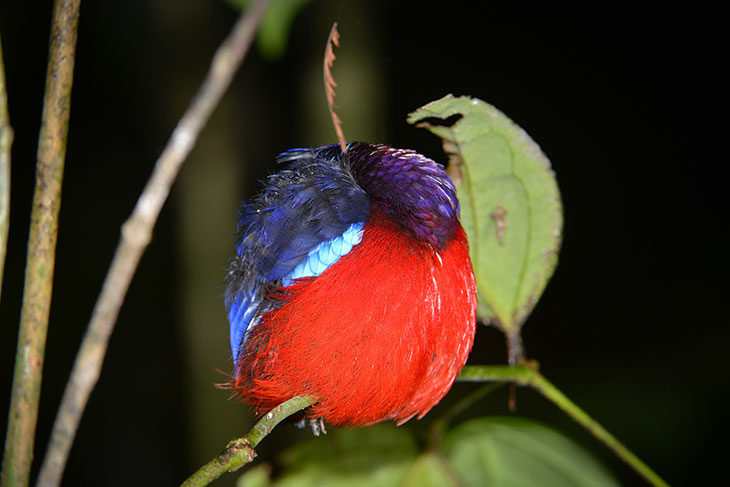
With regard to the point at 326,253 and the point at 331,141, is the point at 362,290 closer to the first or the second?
the point at 326,253

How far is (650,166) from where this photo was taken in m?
1.82

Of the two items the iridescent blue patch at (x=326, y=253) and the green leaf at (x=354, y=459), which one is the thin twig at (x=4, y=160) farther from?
the green leaf at (x=354, y=459)

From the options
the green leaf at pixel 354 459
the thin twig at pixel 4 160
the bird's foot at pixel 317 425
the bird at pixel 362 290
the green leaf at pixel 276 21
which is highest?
the green leaf at pixel 276 21

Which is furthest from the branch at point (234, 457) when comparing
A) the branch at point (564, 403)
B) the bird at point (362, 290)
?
the branch at point (564, 403)

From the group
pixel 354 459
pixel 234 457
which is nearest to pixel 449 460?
pixel 354 459

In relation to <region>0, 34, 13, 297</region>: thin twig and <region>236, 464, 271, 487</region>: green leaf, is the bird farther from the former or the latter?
<region>0, 34, 13, 297</region>: thin twig

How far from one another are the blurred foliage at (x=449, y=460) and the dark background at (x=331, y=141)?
27 centimetres

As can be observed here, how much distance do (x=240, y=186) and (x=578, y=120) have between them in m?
1.07

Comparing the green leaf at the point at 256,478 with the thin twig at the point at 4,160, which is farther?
the green leaf at the point at 256,478

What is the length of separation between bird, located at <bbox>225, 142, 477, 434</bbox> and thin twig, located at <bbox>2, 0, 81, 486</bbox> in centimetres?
31

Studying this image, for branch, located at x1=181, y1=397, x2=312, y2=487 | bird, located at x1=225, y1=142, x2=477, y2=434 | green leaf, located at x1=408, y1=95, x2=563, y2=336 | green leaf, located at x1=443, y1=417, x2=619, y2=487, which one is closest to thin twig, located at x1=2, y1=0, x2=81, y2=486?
branch, located at x1=181, y1=397, x2=312, y2=487

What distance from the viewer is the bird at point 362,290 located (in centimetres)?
70

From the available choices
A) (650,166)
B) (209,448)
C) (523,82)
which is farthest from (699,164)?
(209,448)

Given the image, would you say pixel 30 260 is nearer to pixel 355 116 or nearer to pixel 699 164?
pixel 355 116
